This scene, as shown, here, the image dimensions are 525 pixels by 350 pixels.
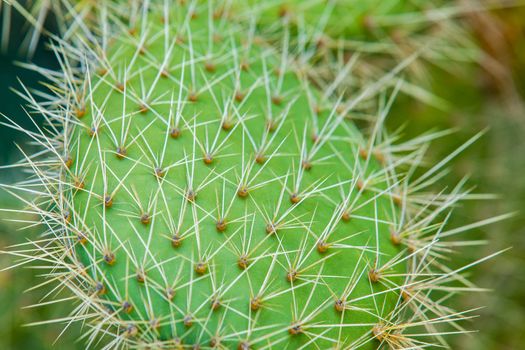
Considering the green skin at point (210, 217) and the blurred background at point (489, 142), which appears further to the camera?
the blurred background at point (489, 142)

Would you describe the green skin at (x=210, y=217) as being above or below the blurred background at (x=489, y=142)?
above

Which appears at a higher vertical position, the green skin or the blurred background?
the green skin

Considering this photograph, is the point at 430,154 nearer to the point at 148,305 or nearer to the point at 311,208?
the point at 311,208

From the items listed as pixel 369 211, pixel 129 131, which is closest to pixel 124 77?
pixel 129 131

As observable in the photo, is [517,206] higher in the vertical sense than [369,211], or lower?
lower

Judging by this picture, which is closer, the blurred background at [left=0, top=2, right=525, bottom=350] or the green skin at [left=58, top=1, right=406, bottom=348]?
the green skin at [left=58, top=1, right=406, bottom=348]
